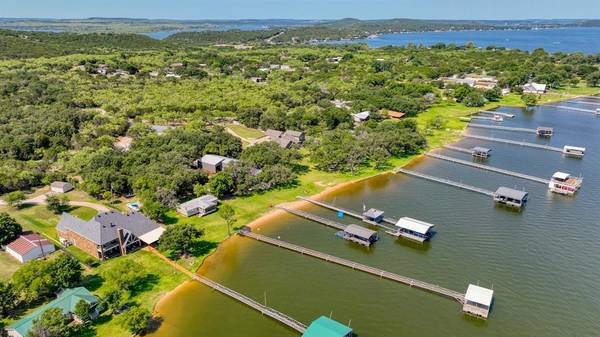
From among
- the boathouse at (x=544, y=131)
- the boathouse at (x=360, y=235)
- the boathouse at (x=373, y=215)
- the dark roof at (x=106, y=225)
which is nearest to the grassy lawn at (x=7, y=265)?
the dark roof at (x=106, y=225)

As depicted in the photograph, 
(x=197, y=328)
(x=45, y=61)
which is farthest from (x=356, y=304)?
(x=45, y=61)

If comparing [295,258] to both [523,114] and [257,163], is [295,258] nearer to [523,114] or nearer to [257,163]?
[257,163]

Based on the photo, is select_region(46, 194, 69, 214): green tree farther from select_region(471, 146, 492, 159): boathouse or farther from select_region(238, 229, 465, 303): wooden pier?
select_region(471, 146, 492, 159): boathouse

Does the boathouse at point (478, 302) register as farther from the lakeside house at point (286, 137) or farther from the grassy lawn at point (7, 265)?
the lakeside house at point (286, 137)

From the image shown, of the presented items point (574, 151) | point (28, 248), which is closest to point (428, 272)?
point (28, 248)

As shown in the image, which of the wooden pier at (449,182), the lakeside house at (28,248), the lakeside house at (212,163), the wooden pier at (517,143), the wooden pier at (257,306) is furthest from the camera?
the wooden pier at (517,143)

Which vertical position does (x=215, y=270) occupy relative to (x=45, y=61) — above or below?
below
